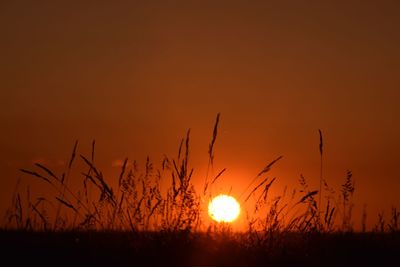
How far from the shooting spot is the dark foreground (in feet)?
13.6

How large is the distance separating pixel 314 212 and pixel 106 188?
1.94 meters

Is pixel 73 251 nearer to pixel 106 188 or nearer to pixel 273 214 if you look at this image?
pixel 106 188

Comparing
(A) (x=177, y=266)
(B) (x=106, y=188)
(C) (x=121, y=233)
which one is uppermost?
(B) (x=106, y=188)

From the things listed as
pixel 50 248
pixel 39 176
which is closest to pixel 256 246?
pixel 50 248

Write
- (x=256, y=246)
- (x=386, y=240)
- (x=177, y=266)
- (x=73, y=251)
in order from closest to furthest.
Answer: (x=177, y=266)
(x=73, y=251)
(x=256, y=246)
(x=386, y=240)

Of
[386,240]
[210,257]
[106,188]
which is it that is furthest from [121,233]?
[386,240]

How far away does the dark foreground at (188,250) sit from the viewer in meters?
4.16

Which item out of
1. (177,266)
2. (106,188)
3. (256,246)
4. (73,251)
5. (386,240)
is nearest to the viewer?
(177,266)

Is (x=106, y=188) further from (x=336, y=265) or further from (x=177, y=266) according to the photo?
(x=336, y=265)

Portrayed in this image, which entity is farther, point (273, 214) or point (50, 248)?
point (273, 214)

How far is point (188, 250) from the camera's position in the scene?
173 inches

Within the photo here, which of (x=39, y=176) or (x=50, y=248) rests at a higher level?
(x=39, y=176)

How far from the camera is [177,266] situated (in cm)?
409

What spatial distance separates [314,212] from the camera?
5.37 metres
